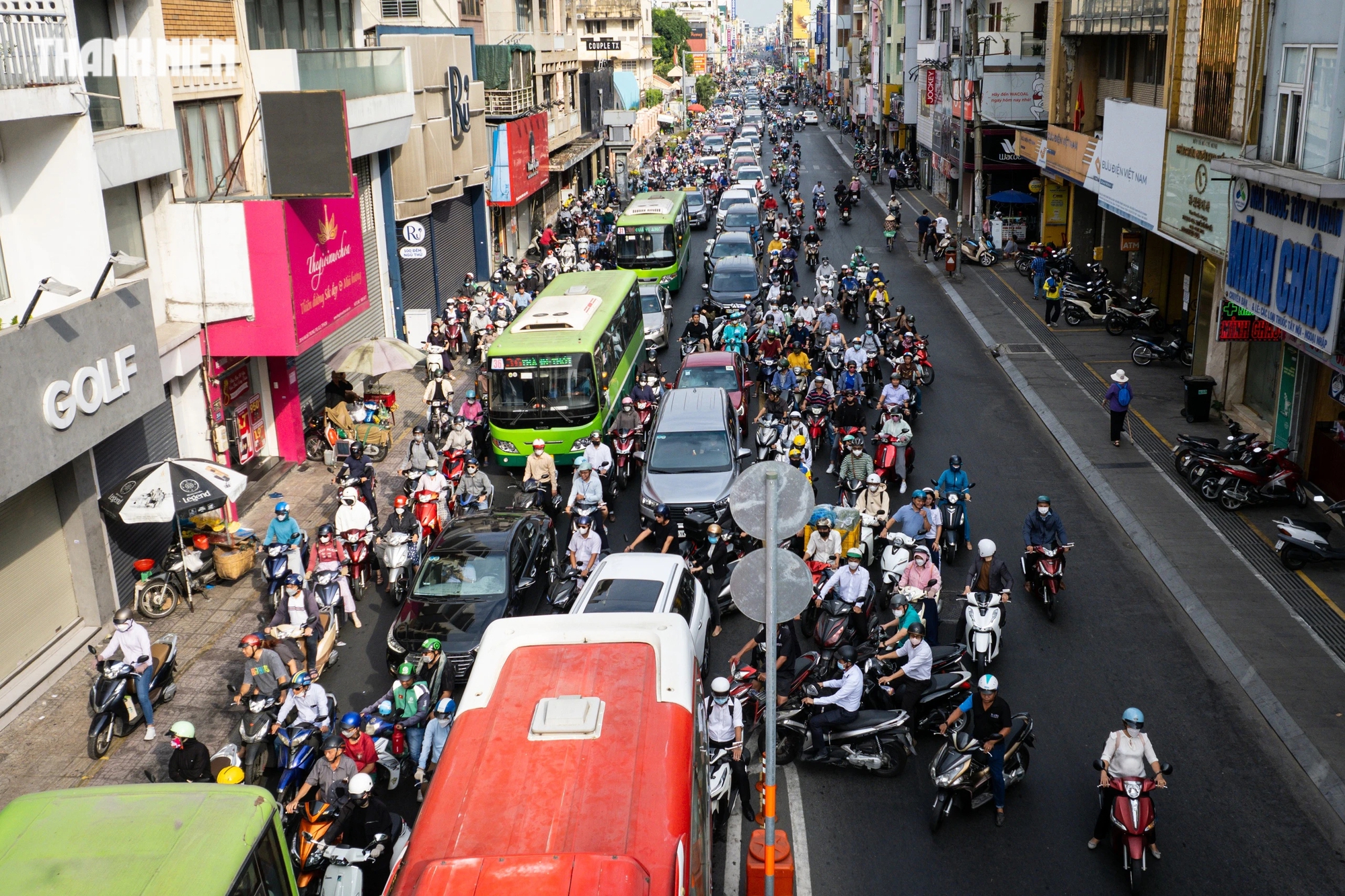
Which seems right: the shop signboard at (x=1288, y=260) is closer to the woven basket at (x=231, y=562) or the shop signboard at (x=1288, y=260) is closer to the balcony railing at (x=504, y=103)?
the woven basket at (x=231, y=562)

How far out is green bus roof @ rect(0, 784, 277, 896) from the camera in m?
6.47

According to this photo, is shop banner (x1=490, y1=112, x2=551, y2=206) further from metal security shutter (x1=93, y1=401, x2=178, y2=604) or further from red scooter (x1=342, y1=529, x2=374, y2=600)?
red scooter (x1=342, y1=529, x2=374, y2=600)

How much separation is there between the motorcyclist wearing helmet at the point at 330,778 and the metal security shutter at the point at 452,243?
991 inches

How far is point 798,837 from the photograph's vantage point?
10828 mm

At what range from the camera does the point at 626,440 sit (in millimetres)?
20703

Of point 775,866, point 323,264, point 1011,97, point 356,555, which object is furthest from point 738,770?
point 1011,97

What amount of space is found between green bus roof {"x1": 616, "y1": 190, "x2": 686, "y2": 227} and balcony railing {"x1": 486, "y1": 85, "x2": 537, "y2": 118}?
532 cm

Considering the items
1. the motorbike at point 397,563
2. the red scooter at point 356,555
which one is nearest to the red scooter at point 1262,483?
the motorbike at point 397,563

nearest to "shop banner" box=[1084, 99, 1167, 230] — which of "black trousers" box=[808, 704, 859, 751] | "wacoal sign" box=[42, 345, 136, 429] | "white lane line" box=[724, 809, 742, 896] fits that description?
"black trousers" box=[808, 704, 859, 751]

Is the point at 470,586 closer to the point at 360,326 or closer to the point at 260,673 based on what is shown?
the point at 260,673

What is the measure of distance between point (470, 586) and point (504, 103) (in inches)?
1180

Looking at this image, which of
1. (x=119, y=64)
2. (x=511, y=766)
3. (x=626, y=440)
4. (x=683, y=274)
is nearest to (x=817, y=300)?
(x=683, y=274)

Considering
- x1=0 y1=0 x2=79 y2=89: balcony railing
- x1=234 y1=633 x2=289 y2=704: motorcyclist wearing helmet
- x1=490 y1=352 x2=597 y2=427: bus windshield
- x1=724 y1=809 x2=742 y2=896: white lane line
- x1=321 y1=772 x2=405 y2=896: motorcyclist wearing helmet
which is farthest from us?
x1=490 y1=352 x2=597 y2=427: bus windshield

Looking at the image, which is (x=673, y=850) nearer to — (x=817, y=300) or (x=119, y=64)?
(x=119, y=64)
